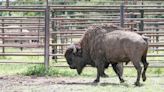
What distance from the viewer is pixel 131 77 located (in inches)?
521

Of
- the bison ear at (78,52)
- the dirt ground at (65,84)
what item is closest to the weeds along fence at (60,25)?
the dirt ground at (65,84)

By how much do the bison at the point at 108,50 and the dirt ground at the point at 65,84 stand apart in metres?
0.35

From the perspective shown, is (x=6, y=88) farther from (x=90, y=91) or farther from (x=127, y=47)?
(x=127, y=47)

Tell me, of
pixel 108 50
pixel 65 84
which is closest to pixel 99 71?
pixel 108 50

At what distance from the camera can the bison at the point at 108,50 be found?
1112cm

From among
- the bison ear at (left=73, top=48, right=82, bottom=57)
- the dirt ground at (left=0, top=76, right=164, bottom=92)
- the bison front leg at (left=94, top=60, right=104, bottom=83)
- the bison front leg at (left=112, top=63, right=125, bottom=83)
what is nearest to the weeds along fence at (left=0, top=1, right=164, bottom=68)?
the dirt ground at (left=0, top=76, right=164, bottom=92)

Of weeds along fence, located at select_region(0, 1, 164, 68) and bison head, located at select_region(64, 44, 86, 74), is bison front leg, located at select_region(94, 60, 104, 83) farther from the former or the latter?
weeds along fence, located at select_region(0, 1, 164, 68)

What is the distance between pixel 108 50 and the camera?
1167cm

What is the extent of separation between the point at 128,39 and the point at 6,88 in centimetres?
306

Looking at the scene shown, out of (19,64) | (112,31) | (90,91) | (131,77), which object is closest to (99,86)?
(90,91)

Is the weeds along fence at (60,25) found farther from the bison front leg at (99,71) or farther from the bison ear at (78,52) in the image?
the bison front leg at (99,71)

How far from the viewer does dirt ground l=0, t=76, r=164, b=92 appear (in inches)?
406

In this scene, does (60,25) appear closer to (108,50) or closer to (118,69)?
(118,69)

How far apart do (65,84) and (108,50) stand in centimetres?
136
